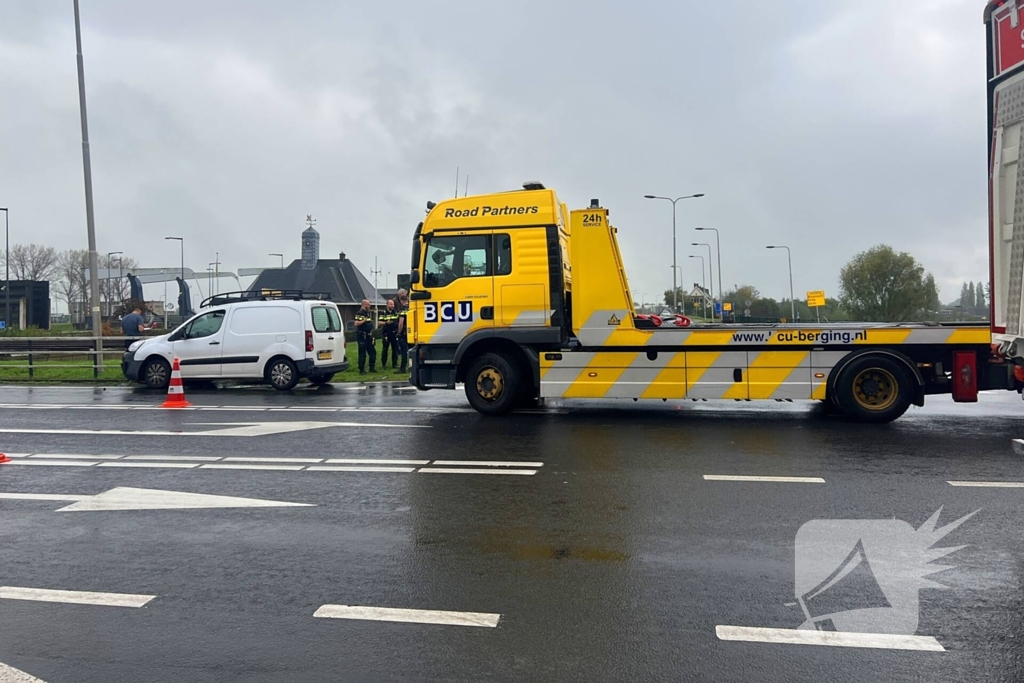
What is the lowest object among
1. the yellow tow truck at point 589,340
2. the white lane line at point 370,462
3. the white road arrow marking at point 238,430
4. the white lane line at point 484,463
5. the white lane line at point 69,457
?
the white lane line at point 484,463

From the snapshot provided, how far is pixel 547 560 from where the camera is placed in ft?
16.9

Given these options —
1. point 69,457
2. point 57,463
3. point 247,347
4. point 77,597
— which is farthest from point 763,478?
point 247,347

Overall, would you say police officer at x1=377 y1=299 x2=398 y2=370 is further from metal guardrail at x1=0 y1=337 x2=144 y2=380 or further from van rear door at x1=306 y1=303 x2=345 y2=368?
metal guardrail at x1=0 y1=337 x2=144 y2=380

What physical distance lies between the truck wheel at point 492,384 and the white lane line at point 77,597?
7287mm

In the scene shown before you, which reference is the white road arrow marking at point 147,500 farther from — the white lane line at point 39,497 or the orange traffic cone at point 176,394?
the orange traffic cone at point 176,394

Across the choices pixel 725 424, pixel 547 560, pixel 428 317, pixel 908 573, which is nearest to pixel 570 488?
pixel 547 560

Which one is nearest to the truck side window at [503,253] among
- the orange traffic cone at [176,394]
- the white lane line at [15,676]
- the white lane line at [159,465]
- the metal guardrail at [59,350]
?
the white lane line at [159,465]

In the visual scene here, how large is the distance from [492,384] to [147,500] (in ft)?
18.5

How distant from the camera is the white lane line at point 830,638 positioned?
3834 millimetres

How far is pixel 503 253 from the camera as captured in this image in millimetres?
11617

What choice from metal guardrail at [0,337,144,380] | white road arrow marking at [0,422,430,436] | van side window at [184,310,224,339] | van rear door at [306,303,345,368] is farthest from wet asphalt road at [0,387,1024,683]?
metal guardrail at [0,337,144,380]

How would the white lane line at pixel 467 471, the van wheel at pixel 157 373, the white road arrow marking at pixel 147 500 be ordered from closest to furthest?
the white road arrow marking at pixel 147 500 < the white lane line at pixel 467 471 < the van wheel at pixel 157 373

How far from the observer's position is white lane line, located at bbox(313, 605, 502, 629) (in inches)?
164

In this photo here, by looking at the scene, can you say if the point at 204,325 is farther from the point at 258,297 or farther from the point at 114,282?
the point at 114,282
